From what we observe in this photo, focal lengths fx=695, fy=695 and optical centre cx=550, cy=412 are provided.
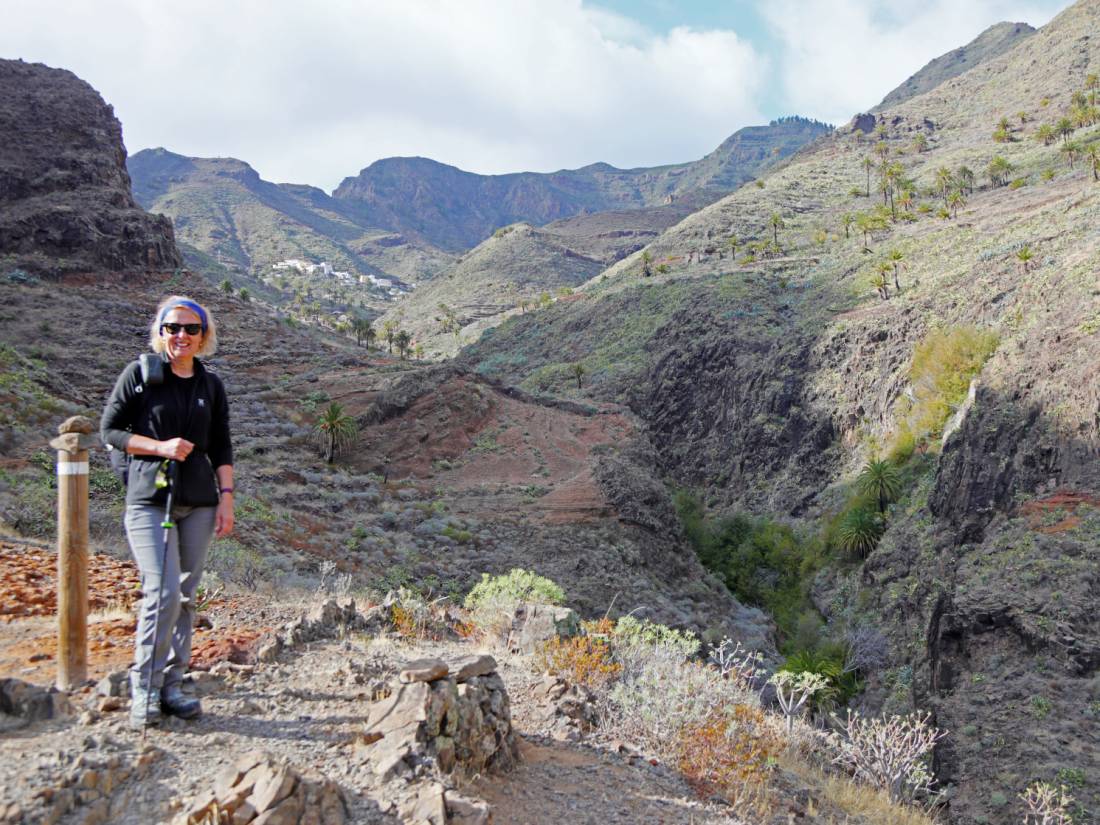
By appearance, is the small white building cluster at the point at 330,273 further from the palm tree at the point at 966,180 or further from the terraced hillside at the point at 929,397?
the palm tree at the point at 966,180

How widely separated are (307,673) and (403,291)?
434 ft

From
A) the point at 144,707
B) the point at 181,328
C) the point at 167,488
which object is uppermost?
the point at 181,328

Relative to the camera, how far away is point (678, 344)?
140 ft

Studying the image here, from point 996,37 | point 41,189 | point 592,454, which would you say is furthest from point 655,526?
point 996,37

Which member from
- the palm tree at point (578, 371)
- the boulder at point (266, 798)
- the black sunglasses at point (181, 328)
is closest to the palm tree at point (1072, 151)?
the palm tree at point (578, 371)

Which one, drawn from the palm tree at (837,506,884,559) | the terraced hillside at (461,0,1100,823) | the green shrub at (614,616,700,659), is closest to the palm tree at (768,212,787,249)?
the terraced hillside at (461,0,1100,823)

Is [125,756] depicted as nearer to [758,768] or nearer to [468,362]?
[758,768]

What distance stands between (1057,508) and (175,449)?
68.8ft

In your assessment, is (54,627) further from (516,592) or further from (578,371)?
(578,371)

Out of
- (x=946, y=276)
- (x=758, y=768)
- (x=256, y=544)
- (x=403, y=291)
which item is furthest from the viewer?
(x=403, y=291)

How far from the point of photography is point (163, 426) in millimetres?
3426

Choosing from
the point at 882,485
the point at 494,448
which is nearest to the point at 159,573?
the point at 494,448

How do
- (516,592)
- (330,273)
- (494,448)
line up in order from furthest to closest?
(330,273), (494,448), (516,592)

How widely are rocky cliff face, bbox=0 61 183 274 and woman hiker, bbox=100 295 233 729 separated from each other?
37421 millimetres
